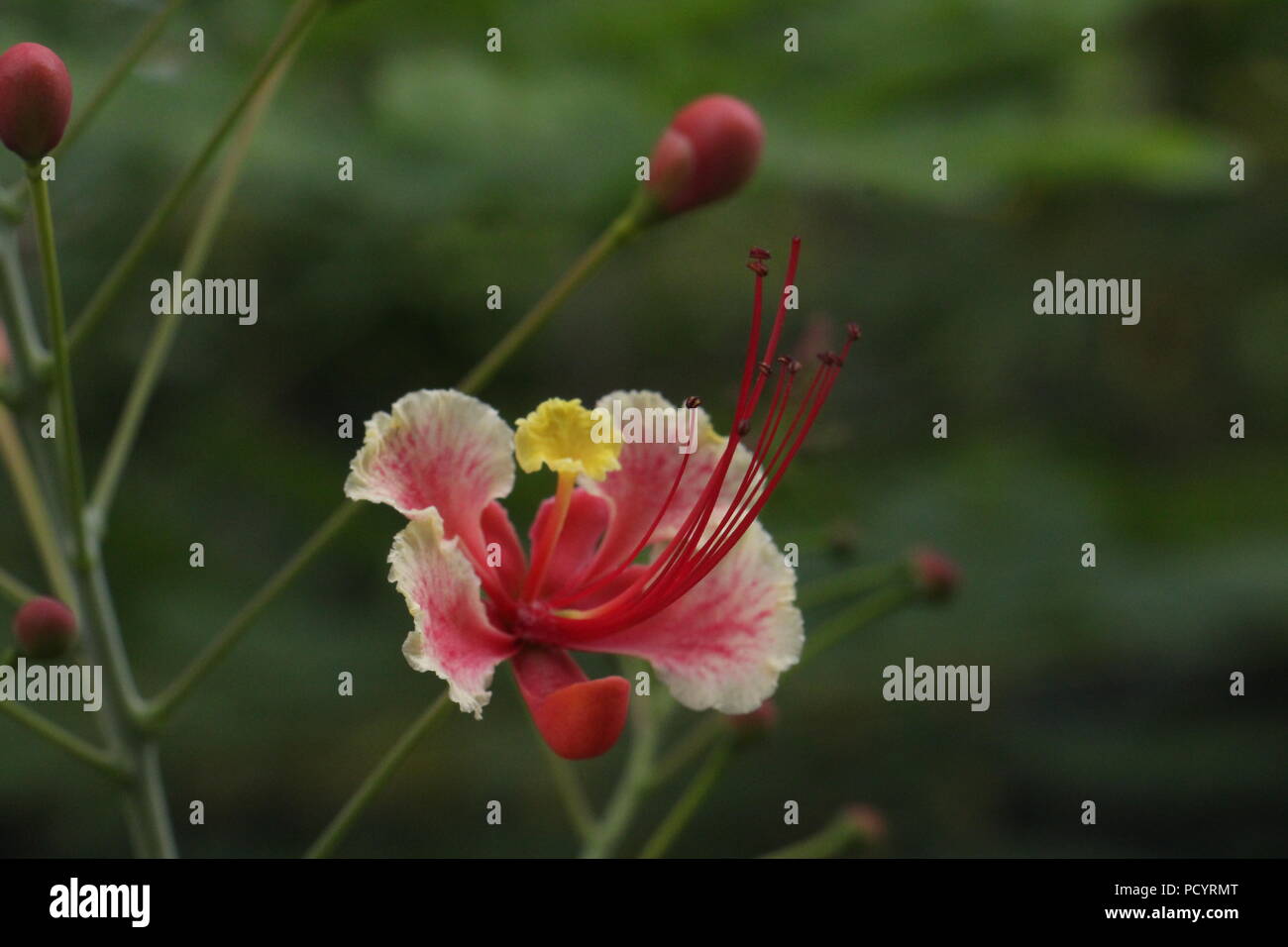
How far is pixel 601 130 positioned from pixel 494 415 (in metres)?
1.71

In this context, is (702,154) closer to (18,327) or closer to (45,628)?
(18,327)

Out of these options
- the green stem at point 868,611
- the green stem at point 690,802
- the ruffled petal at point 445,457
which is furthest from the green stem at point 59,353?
the green stem at point 868,611

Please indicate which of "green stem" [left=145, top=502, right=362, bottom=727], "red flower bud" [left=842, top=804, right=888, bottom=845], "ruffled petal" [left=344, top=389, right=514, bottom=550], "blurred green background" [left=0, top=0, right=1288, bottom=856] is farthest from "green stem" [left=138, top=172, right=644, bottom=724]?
"red flower bud" [left=842, top=804, right=888, bottom=845]

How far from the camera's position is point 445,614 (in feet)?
6.03

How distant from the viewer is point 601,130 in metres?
3.54

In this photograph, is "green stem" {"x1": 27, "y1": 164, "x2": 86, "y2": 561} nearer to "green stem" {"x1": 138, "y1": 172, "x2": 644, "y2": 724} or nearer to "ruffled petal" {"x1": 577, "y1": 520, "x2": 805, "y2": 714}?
"green stem" {"x1": 138, "y1": 172, "x2": 644, "y2": 724}

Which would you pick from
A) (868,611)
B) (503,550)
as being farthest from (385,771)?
(868,611)

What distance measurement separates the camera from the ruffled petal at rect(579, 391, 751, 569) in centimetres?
206

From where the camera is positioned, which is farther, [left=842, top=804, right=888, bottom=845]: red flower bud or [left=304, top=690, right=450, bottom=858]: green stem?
[left=842, top=804, right=888, bottom=845]: red flower bud

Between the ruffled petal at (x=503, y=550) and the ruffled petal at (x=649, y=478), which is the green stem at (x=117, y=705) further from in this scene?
the ruffled petal at (x=649, y=478)

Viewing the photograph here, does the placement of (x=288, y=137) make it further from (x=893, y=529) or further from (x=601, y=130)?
(x=893, y=529)
